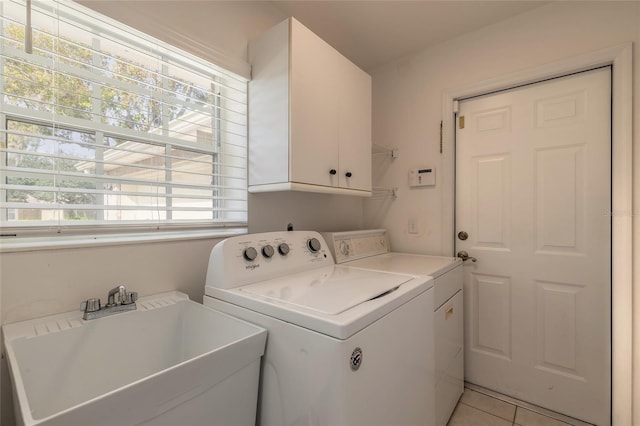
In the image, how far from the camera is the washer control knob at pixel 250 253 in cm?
122

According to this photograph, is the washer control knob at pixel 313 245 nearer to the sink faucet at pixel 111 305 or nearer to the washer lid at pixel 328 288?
the washer lid at pixel 328 288

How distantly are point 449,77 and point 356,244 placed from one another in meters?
1.42

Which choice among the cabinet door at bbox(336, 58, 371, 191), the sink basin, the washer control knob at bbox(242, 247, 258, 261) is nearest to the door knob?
the cabinet door at bbox(336, 58, 371, 191)

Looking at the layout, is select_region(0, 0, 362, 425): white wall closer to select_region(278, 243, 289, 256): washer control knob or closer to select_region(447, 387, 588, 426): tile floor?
select_region(278, 243, 289, 256): washer control knob

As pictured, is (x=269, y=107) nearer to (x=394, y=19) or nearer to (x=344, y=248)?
(x=344, y=248)

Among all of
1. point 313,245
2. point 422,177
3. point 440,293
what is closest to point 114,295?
point 313,245

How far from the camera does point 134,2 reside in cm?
118

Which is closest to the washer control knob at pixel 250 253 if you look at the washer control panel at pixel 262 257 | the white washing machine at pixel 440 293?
the washer control panel at pixel 262 257

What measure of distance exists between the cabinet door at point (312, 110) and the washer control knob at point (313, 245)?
32 cm

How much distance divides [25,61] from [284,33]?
1.02 metres

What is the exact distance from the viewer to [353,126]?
1839 millimetres

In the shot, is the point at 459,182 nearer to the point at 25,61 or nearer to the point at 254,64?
the point at 254,64

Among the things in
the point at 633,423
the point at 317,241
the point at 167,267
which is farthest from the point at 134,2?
the point at 633,423

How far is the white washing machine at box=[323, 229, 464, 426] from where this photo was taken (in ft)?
4.90
